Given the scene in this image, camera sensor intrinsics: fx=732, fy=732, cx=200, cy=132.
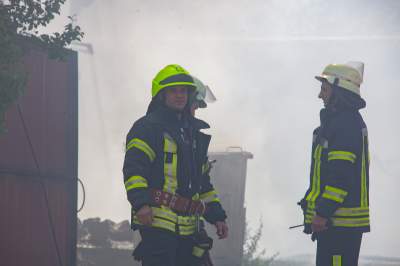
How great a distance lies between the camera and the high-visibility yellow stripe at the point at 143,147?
4.46m

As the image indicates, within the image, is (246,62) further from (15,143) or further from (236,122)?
(15,143)

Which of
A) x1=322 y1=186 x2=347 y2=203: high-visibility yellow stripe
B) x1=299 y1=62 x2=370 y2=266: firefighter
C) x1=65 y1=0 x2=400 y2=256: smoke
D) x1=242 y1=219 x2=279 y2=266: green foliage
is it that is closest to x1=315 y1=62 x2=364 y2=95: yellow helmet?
x1=299 y1=62 x2=370 y2=266: firefighter

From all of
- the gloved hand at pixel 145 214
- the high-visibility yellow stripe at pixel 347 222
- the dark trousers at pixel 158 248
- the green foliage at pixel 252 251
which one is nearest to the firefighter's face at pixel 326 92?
the high-visibility yellow stripe at pixel 347 222

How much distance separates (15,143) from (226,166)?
15.0 ft

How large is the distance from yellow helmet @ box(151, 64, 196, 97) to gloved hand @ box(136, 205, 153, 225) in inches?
32.7

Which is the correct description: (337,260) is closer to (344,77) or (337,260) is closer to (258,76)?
(344,77)

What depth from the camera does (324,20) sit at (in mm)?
28719

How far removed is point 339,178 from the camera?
4.92 m

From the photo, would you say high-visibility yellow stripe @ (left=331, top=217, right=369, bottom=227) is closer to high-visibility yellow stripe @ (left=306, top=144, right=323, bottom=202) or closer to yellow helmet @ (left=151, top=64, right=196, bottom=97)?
high-visibility yellow stripe @ (left=306, top=144, right=323, bottom=202)

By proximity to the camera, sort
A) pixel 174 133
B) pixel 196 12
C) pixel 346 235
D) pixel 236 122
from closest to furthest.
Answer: pixel 174 133 → pixel 346 235 → pixel 236 122 → pixel 196 12

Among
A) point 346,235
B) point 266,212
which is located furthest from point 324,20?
point 346,235

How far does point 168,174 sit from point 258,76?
23518 mm

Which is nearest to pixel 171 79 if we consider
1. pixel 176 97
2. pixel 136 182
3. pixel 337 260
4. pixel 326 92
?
pixel 176 97

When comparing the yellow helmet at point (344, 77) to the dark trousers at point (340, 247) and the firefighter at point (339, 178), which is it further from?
the dark trousers at point (340, 247)
